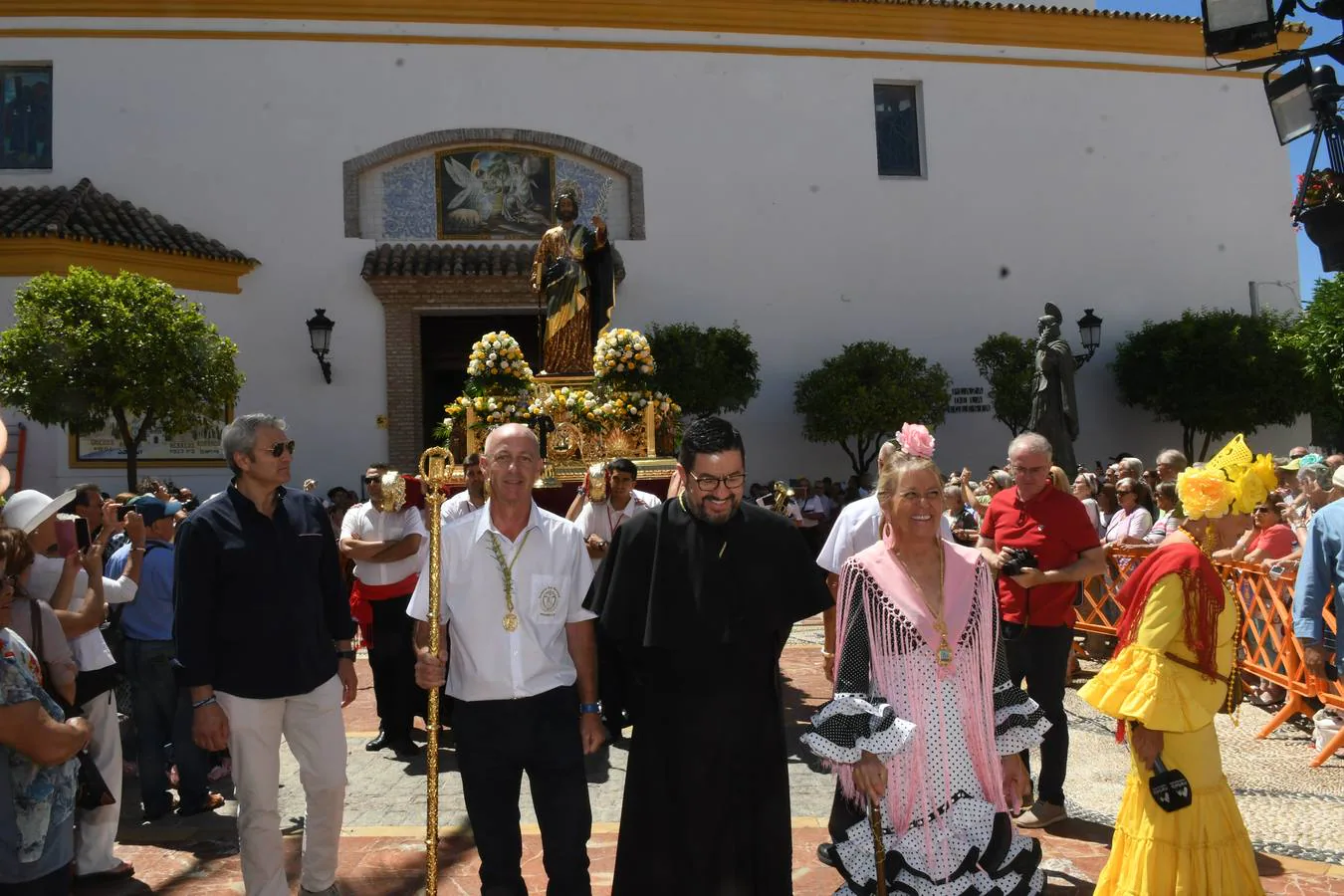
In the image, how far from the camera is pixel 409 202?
1906cm

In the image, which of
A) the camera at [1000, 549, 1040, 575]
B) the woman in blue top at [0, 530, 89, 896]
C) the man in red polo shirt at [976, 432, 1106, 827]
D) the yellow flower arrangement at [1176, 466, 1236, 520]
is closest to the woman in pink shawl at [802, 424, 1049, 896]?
the yellow flower arrangement at [1176, 466, 1236, 520]

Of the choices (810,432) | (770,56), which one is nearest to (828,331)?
(810,432)

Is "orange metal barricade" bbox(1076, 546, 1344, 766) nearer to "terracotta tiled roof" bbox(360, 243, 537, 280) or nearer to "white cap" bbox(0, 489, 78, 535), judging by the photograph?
"white cap" bbox(0, 489, 78, 535)

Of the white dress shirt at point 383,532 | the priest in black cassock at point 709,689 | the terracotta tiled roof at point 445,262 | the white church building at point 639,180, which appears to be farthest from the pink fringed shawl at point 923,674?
the white church building at point 639,180

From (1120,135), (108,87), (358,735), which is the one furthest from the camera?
(1120,135)

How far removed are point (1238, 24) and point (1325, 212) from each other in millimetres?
1179

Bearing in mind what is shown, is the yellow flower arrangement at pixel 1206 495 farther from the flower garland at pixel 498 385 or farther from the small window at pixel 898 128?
the small window at pixel 898 128

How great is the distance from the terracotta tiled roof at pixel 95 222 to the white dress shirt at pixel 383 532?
1174 cm

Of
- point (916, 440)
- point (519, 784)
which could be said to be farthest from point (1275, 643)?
point (519, 784)

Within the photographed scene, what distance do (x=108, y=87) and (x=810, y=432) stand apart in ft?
44.9

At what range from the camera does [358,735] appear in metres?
7.36

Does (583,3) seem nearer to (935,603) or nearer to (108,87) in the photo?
(108,87)

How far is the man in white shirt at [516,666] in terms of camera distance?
11.9 feet

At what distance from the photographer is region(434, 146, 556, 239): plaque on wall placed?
1917cm
